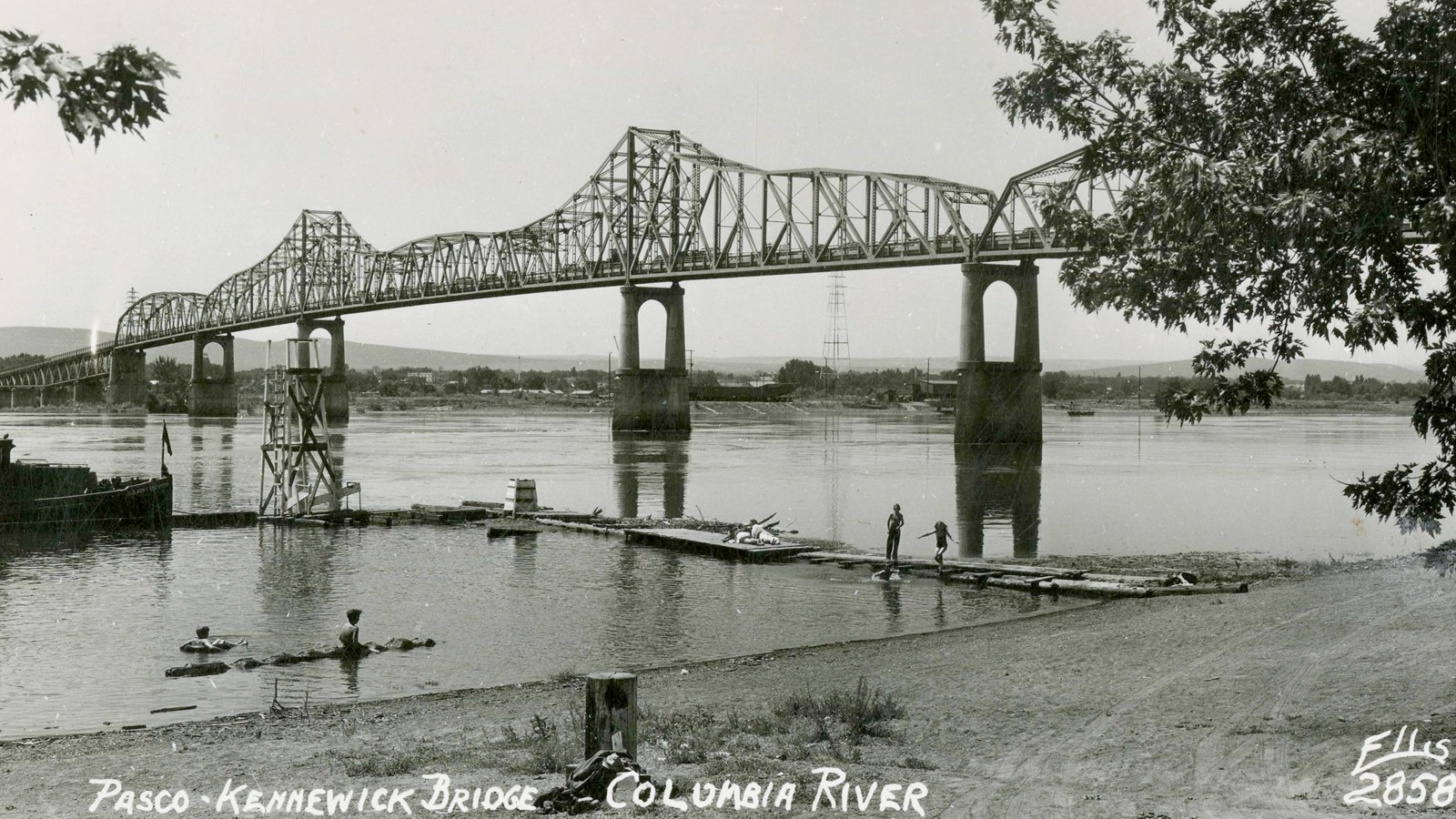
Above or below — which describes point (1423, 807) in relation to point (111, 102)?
below

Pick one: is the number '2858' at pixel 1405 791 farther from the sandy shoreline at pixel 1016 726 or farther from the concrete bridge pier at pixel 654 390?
the concrete bridge pier at pixel 654 390

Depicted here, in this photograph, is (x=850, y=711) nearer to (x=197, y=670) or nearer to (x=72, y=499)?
(x=197, y=670)

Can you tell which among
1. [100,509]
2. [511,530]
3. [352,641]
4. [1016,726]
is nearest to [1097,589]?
[1016,726]

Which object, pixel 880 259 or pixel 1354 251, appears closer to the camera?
pixel 1354 251

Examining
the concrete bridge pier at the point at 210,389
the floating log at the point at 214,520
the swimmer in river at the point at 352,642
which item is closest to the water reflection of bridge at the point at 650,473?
the floating log at the point at 214,520

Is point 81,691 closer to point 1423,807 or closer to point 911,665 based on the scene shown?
point 911,665

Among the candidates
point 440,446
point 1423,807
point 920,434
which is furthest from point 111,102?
point 920,434

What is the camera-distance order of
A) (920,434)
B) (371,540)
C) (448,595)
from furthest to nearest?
(920,434), (371,540), (448,595)

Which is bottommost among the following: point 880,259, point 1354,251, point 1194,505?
point 1194,505
